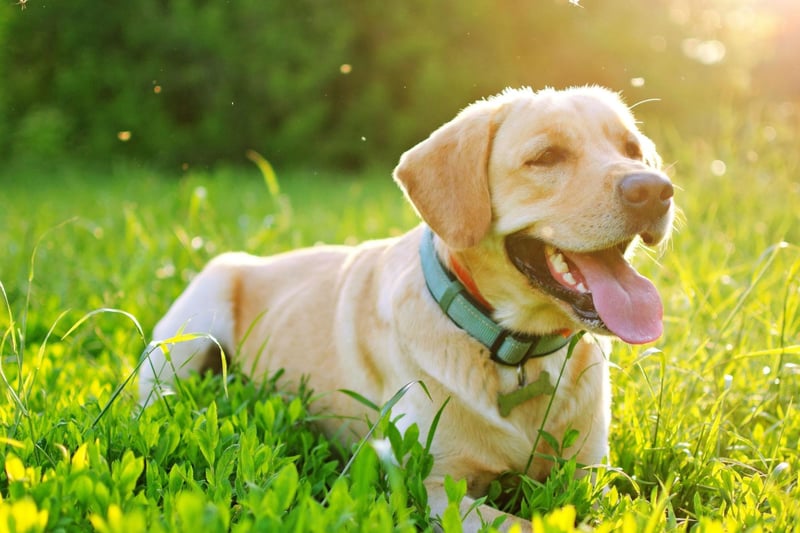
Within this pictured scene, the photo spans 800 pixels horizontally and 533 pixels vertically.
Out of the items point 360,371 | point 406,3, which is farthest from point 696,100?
point 360,371

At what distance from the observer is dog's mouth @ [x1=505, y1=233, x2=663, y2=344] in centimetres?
252

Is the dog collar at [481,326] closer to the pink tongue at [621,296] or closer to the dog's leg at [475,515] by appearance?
the pink tongue at [621,296]

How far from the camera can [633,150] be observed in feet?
9.49

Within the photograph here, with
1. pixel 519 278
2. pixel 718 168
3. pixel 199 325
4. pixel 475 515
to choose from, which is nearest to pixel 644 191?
pixel 519 278

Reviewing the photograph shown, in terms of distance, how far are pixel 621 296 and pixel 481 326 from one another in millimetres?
420

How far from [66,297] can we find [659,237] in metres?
3.41

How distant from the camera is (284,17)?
12.5m

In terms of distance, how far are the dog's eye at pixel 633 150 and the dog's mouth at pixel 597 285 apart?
→ 0.35 metres

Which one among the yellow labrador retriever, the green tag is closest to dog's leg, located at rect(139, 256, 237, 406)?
the yellow labrador retriever

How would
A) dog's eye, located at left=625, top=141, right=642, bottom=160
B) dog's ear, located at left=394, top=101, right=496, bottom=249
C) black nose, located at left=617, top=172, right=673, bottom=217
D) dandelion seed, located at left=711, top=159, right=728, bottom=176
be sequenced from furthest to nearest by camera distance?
dandelion seed, located at left=711, top=159, right=728, bottom=176
dog's eye, located at left=625, top=141, right=642, bottom=160
dog's ear, located at left=394, top=101, right=496, bottom=249
black nose, located at left=617, top=172, right=673, bottom=217

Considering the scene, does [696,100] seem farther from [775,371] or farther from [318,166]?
[775,371]

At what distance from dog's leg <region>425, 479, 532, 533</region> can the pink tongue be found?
59 cm

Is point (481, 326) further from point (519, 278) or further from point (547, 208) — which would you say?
point (547, 208)

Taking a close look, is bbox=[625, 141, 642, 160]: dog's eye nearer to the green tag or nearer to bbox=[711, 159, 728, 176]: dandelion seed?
the green tag
